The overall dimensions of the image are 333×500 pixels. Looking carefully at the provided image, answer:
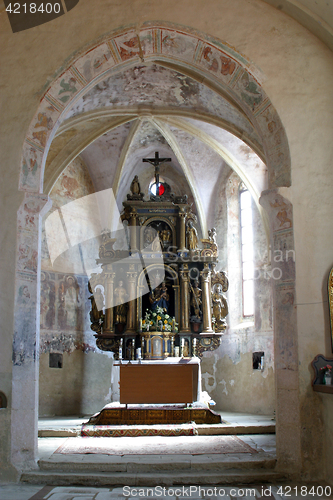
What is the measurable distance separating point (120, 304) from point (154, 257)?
4.86ft

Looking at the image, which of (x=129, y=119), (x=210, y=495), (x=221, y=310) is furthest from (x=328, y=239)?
(x=129, y=119)

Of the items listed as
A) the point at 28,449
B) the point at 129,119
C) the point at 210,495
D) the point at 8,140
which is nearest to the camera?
the point at 210,495

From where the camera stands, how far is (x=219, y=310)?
12.7m

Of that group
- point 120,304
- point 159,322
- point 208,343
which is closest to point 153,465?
point 159,322

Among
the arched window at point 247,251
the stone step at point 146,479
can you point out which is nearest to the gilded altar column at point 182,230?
the arched window at point 247,251

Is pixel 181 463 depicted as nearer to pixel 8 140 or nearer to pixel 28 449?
pixel 28 449

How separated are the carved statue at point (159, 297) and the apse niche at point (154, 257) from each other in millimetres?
77

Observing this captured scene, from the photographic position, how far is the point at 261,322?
1276cm

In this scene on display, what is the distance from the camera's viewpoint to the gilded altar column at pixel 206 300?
1247 cm

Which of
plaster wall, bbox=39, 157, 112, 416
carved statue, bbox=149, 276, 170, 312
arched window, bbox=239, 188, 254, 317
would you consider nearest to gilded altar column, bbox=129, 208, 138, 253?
carved statue, bbox=149, 276, 170, 312

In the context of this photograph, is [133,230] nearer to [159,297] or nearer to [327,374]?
[159,297]

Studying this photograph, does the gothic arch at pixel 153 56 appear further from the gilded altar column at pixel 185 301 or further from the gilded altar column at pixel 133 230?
the gilded altar column at pixel 185 301

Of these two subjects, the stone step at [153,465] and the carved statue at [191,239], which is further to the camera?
the carved statue at [191,239]

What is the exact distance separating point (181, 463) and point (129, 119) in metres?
8.36
